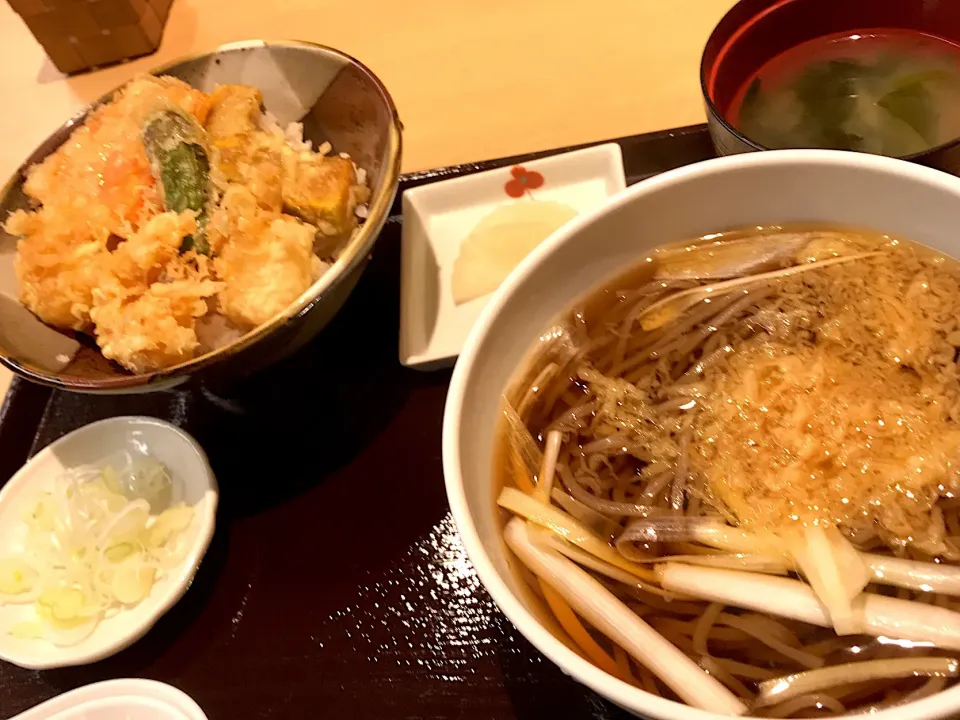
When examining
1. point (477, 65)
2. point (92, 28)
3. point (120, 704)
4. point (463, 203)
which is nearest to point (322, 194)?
point (463, 203)

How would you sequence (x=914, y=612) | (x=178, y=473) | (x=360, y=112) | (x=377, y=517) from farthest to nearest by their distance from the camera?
(x=360, y=112) < (x=178, y=473) < (x=377, y=517) < (x=914, y=612)

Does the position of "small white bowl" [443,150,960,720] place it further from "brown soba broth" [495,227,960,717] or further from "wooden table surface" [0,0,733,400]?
"wooden table surface" [0,0,733,400]

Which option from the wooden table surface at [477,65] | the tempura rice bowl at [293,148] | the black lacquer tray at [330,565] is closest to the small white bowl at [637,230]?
the black lacquer tray at [330,565]

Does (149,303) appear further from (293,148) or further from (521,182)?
(521,182)

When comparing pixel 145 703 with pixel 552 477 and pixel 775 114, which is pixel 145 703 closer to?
pixel 552 477

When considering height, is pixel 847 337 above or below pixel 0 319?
below

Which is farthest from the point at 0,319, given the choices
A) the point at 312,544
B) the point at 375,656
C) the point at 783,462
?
the point at 783,462
